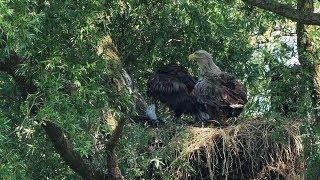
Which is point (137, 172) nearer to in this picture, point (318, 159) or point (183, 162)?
point (183, 162)

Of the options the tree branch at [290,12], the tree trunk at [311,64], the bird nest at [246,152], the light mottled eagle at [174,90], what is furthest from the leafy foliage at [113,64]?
the tree branch at [290,12]

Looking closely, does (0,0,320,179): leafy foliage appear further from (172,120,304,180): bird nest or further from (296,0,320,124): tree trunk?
(172,120,304,180): bird nest

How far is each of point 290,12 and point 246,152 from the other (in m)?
1.70

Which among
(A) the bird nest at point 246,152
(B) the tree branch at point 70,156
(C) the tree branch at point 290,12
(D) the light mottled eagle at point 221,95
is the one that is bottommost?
(A) the bird nest at point 246,152

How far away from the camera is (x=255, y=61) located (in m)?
9.47

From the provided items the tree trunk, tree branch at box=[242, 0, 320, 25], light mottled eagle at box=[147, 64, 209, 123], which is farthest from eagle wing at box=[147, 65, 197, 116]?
tree branch at box=[242, 0, 320, 25]

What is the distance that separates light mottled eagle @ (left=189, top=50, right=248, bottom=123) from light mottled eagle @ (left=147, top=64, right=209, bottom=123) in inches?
12.5

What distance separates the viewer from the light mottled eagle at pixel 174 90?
9.06 m

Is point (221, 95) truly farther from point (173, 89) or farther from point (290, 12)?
point (290, 12)

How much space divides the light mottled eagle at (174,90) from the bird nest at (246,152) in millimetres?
1334

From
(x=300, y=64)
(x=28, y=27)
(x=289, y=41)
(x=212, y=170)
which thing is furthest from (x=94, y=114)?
(x=289, y=41)

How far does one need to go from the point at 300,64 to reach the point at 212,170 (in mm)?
1461

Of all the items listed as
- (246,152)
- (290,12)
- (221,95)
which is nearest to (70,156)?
(246,152)

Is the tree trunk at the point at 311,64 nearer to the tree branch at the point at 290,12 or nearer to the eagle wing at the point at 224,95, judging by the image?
the tree branch at the point at 290,12
